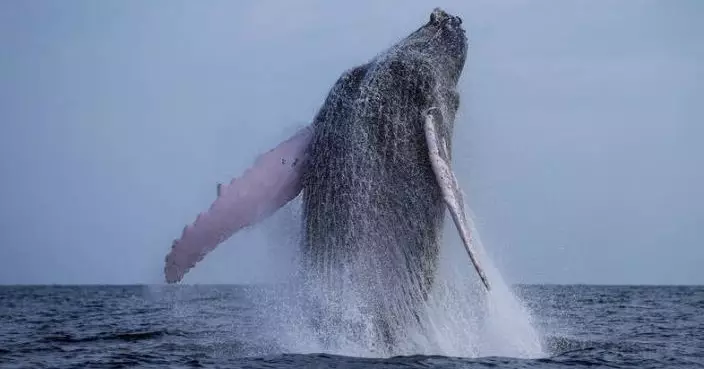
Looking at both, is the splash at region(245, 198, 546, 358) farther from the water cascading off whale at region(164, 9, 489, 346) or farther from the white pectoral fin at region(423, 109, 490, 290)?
the white pectoral fin at region(423, 109, 490, 290)

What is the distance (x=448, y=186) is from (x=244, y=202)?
7.09 ft

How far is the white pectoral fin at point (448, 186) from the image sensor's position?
8.02 meters

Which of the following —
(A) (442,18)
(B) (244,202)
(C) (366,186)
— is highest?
(A) (442,18)

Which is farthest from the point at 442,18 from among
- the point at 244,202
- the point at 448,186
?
the point at 244,202

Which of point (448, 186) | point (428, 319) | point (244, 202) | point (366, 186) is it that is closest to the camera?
point (448, 186)

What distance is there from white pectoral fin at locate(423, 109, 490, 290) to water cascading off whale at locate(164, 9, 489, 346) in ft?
0.05

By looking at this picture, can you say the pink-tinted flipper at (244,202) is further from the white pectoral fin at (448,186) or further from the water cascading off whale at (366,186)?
the white pectoral fin at (448,186)

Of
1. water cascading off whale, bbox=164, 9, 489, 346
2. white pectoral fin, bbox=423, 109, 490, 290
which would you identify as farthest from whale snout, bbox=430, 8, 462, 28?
Answer: white pectoral fin, bbox=423, 109, 490, 290

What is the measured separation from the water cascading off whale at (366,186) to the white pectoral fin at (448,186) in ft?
0.05

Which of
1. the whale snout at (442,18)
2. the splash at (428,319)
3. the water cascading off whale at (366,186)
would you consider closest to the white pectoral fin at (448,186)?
the water cascading off whale at (366,186)

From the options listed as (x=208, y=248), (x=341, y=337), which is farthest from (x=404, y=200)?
(x=208, y=248)

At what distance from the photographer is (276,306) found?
9203 mm

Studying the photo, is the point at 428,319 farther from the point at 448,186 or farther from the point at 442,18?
the point at 442,18

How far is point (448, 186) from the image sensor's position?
324 inches
